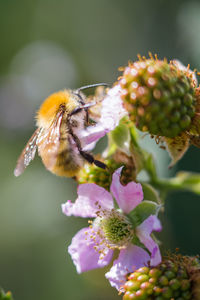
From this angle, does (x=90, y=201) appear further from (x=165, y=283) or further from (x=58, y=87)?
(x=58, y=87)

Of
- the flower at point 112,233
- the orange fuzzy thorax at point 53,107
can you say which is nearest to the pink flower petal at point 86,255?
the flower at point 112,233

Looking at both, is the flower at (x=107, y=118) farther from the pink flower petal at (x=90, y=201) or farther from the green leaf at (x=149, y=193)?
the green leaf at (x=149, y=193)

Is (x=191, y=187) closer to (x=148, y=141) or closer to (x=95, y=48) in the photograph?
(x=148, y=141)

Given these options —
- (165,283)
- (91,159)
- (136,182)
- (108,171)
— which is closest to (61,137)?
(91,159)

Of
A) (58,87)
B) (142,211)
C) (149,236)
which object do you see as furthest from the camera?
(58,87)

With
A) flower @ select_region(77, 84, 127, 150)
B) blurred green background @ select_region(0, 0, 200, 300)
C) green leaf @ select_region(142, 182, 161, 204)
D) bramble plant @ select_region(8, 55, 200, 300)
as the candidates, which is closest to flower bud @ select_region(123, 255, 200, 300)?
bramble plant @ select_region(8, 55, 200, 300)

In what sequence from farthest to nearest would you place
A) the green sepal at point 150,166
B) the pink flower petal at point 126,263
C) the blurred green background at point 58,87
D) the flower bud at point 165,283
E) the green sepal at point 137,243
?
the blurred green background at point 58,87 → the green sepal at point 150,166 → the green sepal at point 137,243 → the pink flower petal at point 126,263 → the flower bud at point 165,283
